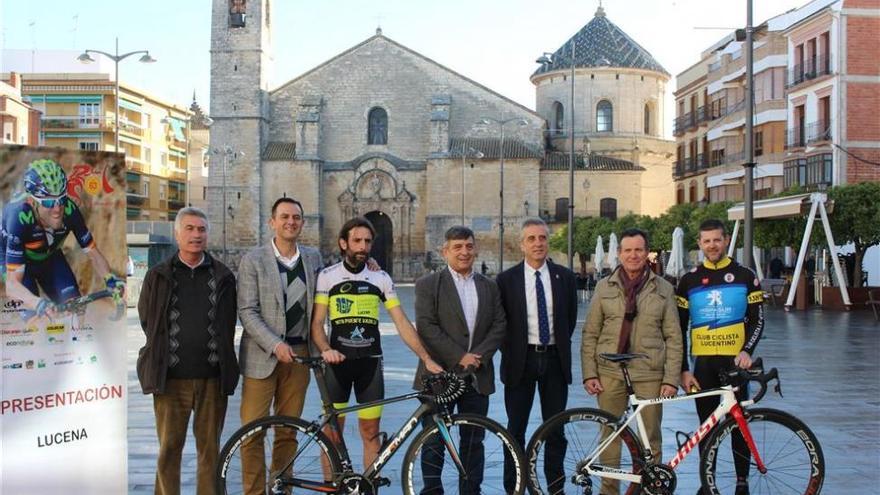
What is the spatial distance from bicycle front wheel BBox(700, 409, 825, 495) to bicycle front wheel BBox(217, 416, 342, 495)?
2068 mm

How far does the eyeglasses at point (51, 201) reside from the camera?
4.86m

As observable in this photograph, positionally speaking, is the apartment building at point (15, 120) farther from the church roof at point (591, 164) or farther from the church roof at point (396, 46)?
the church roof at point (591, 164)

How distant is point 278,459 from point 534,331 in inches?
65.3

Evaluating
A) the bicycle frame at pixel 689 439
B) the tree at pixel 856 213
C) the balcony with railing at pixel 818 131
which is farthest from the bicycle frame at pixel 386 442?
the balcony with railing at pixel 818 131

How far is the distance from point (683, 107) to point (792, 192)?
2660 centimetres

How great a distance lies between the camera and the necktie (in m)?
6.32

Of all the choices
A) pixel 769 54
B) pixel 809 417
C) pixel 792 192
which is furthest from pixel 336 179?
pixel 809 417

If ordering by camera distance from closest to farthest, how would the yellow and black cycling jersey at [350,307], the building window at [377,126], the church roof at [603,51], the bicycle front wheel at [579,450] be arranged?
1. the bicycle front wheel at [579,450]
2. the yellow and black cycling jersey at [350,307]
3. the building window at [377,126]
4. the church roof at [603,51]

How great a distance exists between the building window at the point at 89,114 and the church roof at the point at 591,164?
27.6 m

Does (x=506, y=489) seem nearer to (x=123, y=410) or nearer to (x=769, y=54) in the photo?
(x=123, y=410)

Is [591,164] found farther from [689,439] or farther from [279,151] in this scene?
[689,439]

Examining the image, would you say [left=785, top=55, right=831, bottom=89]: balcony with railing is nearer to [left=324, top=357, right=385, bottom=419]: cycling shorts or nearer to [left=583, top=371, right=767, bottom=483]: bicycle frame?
[left=583, top=371, right=767, bottom=483]: bicycle frame

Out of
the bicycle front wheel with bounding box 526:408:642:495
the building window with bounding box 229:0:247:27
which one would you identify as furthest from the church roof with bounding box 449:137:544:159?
the bicycle front wheel with bounding box 526:408:642:495

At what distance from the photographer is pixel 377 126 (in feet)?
182
